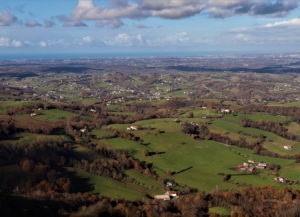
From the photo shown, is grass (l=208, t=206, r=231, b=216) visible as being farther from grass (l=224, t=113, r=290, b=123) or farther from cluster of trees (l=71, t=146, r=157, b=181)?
grass (l=224, t=113, r=290, b=123)

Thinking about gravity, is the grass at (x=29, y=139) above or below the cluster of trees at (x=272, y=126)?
above

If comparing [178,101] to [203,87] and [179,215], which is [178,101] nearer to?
[203,87]

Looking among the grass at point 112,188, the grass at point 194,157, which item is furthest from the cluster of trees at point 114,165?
the grass at point 194,157

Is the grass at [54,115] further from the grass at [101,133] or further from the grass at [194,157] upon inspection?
the grass at [194,157]

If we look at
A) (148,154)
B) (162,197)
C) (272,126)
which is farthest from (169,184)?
(272,126)

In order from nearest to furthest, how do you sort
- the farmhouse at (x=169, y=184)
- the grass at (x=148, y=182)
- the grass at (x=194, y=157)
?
the grass at (x=148, y=182)
the farmhouse at (x=169, y=184)
the grass at (x=194, y=157)

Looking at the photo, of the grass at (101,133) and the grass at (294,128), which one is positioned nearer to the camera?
the grass at (101,133)

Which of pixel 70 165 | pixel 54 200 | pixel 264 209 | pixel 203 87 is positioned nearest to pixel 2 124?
pixel 70 165

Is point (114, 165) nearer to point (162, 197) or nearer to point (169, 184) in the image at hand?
point (169, 184)
